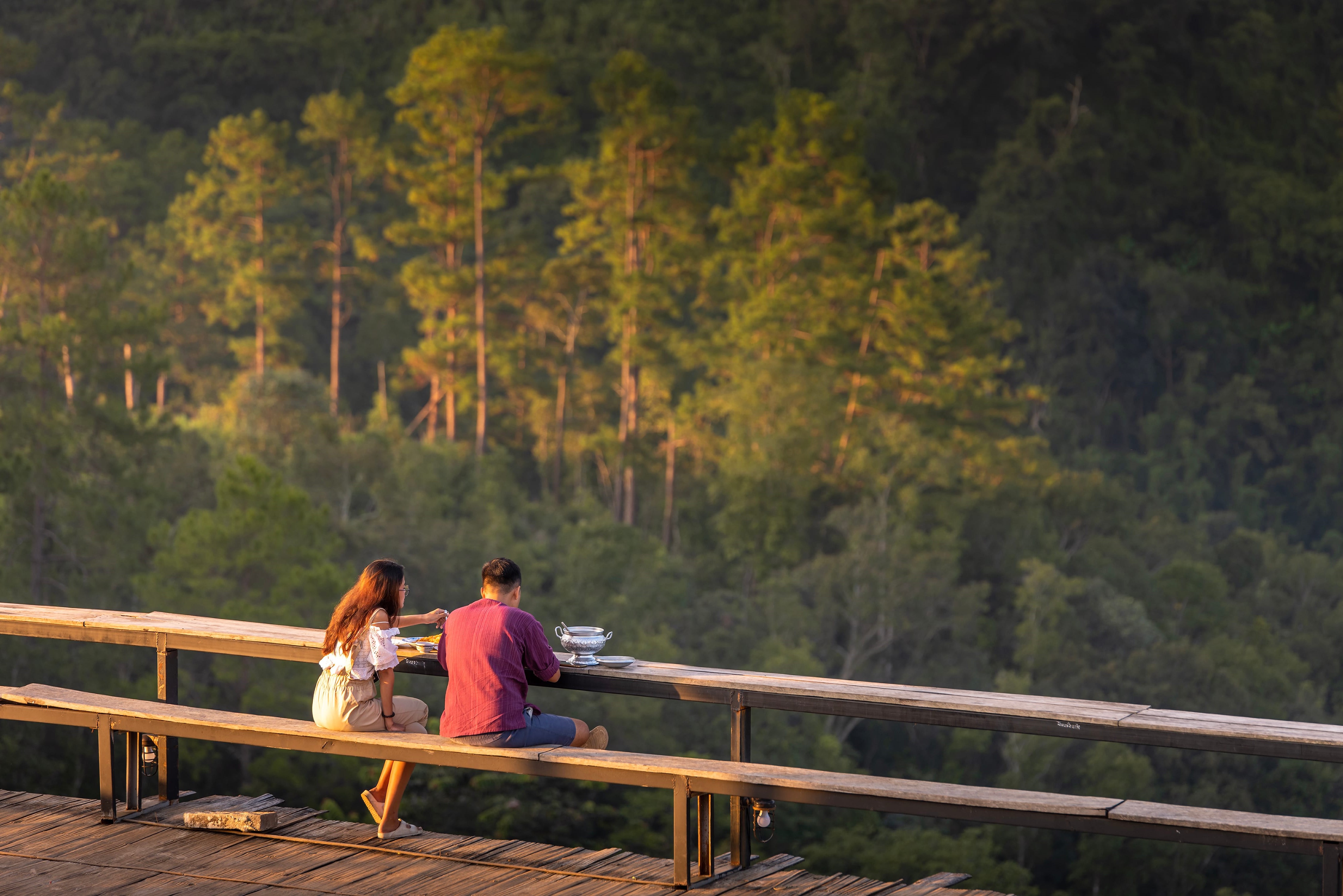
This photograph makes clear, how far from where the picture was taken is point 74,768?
20891mm

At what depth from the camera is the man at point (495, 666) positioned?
16.8ft

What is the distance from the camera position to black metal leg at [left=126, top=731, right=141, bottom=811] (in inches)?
220

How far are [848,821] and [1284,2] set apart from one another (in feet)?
137

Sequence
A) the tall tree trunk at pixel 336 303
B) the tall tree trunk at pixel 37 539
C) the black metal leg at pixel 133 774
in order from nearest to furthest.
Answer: the black metal leg at pixel 133 774 → the tall tree trunk at pixel 37 539 → the tall tree trunk at pixel 336 303

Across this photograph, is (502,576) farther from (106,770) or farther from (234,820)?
(106,770)

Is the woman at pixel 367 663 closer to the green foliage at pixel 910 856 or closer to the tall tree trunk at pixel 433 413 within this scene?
the green foliage at pixel 910 856

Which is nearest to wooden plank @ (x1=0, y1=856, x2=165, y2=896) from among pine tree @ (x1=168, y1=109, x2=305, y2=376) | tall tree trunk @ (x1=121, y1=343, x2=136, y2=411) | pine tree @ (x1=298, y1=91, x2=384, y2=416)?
tall tree trunk @ (x1=121, y1=343, x2=136, y2=411)

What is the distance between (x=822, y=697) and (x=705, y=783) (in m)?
0.49

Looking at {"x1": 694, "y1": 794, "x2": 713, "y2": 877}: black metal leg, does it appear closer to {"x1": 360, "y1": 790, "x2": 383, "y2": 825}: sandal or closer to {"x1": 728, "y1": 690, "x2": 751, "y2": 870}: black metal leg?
{"x1": 728, "y1": 690, "x2": 751, "y2": 870}: black metal leg

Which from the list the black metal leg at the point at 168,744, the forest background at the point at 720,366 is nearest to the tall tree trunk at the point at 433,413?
the forest background at the point at 720,366

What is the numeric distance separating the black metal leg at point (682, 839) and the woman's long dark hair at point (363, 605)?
46.0 inches

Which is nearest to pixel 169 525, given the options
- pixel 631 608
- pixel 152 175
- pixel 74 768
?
pixel 74 768

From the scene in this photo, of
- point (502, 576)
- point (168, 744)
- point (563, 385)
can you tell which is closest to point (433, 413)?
point (563, 385)

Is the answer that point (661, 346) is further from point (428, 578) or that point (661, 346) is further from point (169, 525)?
point (169, 525)
